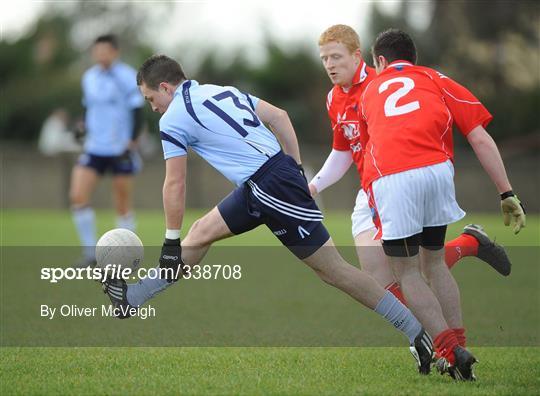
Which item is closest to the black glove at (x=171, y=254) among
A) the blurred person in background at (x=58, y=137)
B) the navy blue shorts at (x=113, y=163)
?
the navy blue shorts at (x=113, y=163)

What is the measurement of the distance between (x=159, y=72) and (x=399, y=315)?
2125mm

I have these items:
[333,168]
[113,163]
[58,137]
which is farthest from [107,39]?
[58,137]

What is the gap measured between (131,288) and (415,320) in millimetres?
1789

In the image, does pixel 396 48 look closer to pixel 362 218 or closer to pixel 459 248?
pixel 362 218

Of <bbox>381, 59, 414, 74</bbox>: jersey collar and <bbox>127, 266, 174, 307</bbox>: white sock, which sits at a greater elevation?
<bbox>381, 59, 414, 74</bbox>: jersey collar

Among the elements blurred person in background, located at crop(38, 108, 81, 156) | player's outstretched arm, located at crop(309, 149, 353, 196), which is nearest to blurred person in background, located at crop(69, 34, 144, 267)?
player's outstretched arm, located at crop(309, 149, 353, 196)

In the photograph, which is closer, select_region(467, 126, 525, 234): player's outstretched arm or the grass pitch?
the grass pitch

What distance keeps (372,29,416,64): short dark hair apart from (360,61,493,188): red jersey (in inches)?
6.1

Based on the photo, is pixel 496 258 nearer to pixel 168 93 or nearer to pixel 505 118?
pixel 168 93

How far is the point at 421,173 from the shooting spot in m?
5.39

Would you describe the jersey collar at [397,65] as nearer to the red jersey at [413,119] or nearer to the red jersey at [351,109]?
the red jersey at [413,119]

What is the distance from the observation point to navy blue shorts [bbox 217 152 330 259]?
5.71 metres

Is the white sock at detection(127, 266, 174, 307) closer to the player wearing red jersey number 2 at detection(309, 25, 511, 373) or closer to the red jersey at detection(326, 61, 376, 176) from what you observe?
the player wearing red jersey number 2 at detection(309, 25, 511, 373)

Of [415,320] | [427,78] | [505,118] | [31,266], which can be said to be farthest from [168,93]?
[505,118]
